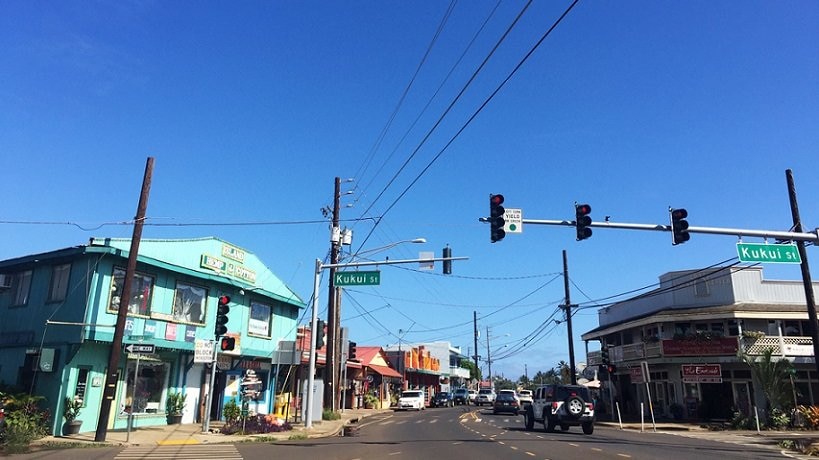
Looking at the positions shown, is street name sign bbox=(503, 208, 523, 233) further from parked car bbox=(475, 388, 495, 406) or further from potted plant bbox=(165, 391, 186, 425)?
parked car bbox=(475, 388, 495, 406)

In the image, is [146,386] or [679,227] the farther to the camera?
[146,386]

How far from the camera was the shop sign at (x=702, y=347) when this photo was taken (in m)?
34.5

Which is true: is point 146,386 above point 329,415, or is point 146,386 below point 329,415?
above

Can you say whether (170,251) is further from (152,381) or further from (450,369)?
(450,369)

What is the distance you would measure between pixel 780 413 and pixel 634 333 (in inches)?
561

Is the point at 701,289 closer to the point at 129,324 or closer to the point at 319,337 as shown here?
the point at 319,337

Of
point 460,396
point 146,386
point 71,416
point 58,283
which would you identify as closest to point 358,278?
point 146,386

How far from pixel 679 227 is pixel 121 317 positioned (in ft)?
55.0

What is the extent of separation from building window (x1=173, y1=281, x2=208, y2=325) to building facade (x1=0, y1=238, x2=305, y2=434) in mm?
43

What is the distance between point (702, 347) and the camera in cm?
3488

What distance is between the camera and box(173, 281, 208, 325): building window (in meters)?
24.2

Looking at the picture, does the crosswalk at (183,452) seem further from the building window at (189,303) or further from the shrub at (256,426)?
the building window at (189,303)

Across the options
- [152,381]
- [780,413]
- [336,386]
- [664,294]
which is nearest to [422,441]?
[152,381]

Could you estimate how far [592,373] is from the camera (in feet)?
157
